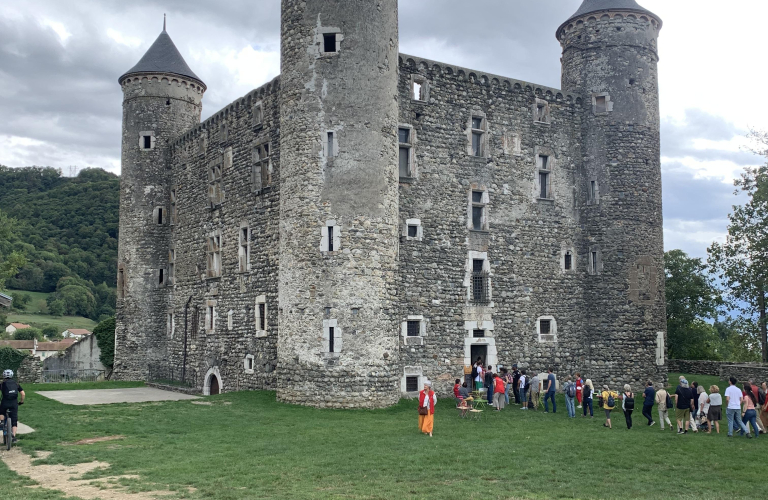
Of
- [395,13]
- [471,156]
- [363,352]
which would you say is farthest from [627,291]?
[395,13]

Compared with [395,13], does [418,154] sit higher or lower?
lower

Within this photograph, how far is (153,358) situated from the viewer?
3656 cm

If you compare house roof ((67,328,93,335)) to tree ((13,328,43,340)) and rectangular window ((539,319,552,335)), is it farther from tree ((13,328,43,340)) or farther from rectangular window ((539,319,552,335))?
rectangular window ((539,319,552,335))

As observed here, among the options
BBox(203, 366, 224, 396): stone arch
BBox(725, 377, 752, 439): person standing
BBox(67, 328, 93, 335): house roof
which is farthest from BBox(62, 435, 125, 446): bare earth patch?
BBox(67, 328, 93, 335): house roof

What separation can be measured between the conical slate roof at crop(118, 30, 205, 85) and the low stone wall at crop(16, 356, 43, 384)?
16.7 metres

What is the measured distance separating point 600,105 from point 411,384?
14.5 m

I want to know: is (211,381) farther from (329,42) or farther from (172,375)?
(329,42)

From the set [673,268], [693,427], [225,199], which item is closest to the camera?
[693,427]

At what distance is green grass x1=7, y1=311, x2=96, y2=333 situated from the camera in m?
86.7

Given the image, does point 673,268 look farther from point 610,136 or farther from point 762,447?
point 762,447

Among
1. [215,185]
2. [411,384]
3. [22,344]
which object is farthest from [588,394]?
[22,344]

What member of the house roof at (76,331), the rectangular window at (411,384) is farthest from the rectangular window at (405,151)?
the house roof at (76,331)

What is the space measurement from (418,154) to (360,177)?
3.99 m

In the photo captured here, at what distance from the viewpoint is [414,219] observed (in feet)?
87.5
